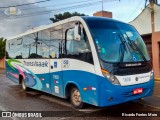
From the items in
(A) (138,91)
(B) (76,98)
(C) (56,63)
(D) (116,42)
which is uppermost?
(D) (116,42)

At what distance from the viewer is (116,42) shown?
7.17m

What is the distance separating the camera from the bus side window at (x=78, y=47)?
720 cm

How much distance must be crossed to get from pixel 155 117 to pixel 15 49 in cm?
890

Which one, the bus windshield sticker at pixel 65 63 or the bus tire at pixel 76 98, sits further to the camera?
the bus windshield sticker at pixel 65 63

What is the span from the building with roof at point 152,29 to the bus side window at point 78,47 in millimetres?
10984

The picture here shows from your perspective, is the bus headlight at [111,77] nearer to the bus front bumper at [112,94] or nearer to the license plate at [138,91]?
the bus front bumper at [112,94]

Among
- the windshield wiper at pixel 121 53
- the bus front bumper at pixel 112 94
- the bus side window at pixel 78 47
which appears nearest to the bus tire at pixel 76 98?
the bus side window at pixel 78 47

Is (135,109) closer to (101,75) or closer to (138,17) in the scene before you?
(101,75)

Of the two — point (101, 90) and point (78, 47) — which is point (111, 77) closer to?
point (101, 90)

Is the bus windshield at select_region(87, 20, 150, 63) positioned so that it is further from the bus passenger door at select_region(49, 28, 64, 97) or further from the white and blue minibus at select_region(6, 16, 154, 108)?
the bus passenger door at select_region(49, 28, 64, 97)

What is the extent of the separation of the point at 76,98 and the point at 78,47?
1.67 metres

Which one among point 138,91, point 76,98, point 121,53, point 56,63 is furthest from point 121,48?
point 56,63

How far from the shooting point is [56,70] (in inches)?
349

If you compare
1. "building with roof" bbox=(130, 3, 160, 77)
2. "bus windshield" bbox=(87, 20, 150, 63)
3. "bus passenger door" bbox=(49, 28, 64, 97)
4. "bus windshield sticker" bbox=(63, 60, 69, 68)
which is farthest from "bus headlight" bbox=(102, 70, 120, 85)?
"building with roof" bbox=(130, 3, 160, 77)
